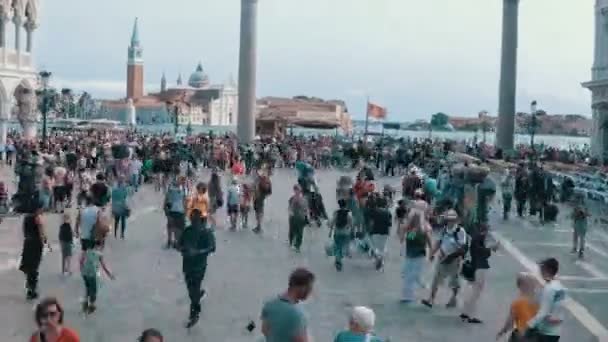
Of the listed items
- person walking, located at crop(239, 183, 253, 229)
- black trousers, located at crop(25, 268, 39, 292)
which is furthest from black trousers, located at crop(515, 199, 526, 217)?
black trousers, located at crop(25, 268, 39, 292)

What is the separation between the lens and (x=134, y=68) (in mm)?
194625

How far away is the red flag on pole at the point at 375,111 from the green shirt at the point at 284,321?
5225 cm

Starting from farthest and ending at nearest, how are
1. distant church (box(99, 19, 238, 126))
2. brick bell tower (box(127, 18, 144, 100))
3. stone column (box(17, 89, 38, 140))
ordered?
brick bell tower (box(127, 18, 144, 100)), distant church (box(99, 19, 238, 126)), stone column (box(17, 89, 38, 140))

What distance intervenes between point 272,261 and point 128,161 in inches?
453

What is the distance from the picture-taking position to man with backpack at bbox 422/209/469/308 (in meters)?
11.4

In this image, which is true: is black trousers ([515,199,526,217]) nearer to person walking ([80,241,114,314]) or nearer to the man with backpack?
the man with backpack

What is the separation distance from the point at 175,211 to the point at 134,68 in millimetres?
182925

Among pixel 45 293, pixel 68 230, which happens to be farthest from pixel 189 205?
pixel 45 293

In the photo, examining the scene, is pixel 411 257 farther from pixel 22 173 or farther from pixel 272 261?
pixel 22 173

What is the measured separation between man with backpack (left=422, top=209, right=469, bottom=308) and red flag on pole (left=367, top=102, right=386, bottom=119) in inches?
1841

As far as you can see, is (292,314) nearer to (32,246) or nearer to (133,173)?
A: (32,246)

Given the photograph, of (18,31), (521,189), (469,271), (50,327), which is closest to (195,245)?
(469,271)

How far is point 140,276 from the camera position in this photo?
523 inches

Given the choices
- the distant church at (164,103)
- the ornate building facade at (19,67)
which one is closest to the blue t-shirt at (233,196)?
the ornate building facade at (19,67)
